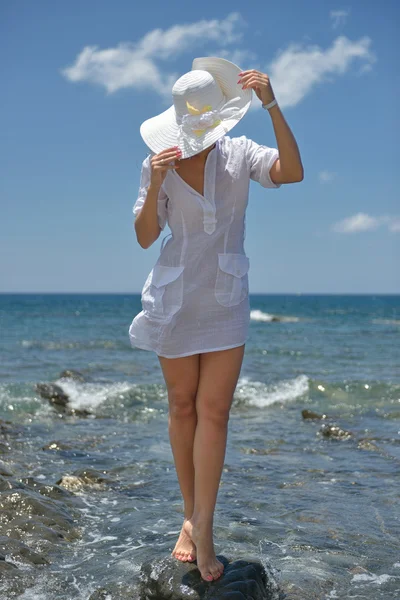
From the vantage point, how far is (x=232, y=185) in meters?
3.62

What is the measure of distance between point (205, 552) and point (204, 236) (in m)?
1.73

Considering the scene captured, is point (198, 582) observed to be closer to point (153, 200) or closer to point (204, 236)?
point (204, 236)

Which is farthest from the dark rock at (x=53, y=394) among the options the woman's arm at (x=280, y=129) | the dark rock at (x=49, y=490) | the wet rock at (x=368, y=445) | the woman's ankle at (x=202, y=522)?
the woman's arm at (x=280, y=129)

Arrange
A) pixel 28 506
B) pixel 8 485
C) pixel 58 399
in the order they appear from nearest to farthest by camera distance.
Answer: pixel 28 506, pixel 8 485, pixel 58 399

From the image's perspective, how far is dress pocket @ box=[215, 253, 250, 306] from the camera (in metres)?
3.60

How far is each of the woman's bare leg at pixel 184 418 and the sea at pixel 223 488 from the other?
29 cm

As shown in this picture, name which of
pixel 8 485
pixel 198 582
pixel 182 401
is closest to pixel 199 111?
pixel 182 401

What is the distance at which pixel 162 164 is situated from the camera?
342cm

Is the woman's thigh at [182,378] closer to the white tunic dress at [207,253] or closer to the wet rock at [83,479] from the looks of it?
the white tunic dress at [207,253]

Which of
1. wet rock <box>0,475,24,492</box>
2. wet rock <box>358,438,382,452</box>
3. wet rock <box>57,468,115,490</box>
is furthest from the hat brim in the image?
wet rock <box>358,438,382,452</box>

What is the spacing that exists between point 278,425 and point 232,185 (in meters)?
7.08

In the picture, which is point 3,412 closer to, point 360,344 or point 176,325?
point 176,325

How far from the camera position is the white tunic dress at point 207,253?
356 centimetres

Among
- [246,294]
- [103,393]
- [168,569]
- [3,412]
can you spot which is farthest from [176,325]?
[103,393]
